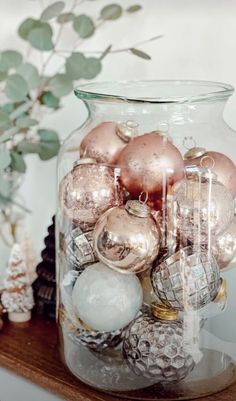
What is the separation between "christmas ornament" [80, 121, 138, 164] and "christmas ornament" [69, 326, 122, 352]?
0.66ft

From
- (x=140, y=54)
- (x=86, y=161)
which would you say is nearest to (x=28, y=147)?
(x=140, y=54)

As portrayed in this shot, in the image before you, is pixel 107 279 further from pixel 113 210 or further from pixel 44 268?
pixel 44 268

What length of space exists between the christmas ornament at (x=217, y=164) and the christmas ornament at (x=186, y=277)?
0.27ft

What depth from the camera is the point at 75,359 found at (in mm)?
910

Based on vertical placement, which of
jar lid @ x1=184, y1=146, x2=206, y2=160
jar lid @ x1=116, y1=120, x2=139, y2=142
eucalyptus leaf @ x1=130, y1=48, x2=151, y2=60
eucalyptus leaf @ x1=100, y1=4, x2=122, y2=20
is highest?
eucalyptus leaf @ x1=100, y1=4, x2=122, y2=20

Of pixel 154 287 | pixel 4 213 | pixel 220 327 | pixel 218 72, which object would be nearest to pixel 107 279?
pixel 154 287

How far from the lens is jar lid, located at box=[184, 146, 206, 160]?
838 mm

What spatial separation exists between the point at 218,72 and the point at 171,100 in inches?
10.5

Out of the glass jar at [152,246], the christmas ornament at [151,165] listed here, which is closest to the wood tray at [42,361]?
the glass jar at [152,246]

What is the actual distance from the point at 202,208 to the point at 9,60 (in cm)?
50

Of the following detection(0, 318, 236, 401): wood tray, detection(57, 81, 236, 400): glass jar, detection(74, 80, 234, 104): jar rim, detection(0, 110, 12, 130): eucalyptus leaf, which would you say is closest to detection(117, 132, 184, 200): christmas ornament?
detection(57, 81, 236, 400): glass jar

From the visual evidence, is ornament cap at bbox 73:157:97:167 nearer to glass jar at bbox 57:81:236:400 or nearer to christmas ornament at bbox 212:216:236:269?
glass jar at bbox 57:81:236:400

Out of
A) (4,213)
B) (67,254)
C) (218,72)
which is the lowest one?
(4,213)

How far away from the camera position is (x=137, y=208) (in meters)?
0.79
